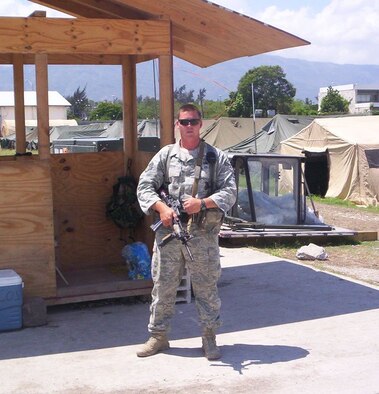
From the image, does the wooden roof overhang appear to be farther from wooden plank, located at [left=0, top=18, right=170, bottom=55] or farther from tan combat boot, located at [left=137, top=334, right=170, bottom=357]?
tan combat boot, located at [left=137, top=334, right=170, bottom=357]

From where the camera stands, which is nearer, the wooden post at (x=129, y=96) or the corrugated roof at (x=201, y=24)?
the corrugated roof at (x=201, y=24)

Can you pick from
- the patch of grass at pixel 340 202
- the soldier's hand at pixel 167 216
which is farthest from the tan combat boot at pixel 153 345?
the patch of grass at pixel 340 202

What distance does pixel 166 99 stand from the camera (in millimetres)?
7121

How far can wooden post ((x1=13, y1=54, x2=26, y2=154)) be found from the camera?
8.60 meters

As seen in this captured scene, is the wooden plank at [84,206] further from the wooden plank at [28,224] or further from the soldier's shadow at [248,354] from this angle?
the soldier's shadow at [248,354]

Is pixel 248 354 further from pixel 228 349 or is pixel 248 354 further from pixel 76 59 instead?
pixel 76 59

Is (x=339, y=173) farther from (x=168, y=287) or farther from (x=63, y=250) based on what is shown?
(x=168, y=287)

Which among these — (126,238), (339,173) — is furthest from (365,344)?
(339,173)

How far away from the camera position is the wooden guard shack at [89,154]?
6.59 m


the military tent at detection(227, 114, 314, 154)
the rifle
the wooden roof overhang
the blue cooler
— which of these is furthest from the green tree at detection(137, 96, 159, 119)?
the military tent at detection(227, 114, 314, 154)

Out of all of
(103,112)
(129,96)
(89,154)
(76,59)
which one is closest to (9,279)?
(89,154)

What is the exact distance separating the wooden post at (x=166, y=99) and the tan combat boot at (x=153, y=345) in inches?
85.0

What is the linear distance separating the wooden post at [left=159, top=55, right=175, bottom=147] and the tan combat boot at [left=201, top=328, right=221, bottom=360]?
222 cm

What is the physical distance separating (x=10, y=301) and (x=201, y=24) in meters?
3.28
